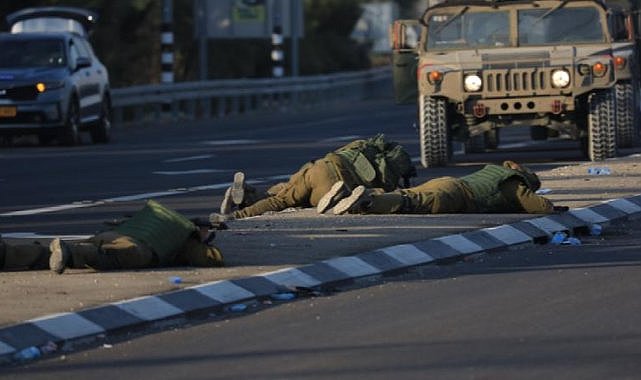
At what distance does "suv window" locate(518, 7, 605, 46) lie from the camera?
19891 millimetres

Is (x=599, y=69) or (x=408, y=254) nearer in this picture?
(x=408, y=254)

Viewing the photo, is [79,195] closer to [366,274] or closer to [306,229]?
[306,229]

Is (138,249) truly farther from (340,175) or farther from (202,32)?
(202,32)

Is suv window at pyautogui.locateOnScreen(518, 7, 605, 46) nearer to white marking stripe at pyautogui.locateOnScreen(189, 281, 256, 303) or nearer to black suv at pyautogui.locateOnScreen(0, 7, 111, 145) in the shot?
black suv at pyautogui.locateOnScreen(0, 7, 111, 145)

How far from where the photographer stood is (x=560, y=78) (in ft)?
63.5

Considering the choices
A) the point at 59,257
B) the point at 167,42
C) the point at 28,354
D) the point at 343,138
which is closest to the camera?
the point at 28,354

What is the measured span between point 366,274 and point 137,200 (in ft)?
21.3

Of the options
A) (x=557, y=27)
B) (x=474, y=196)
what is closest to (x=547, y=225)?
(x=474, y=196)

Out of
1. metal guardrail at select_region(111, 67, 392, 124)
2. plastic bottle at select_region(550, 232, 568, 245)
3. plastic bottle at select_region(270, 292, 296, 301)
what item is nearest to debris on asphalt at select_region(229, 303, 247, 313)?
plastic bottle at select_region(270, 292, 296, 301)

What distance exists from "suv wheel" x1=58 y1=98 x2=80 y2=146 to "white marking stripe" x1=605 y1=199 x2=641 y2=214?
13848 mm

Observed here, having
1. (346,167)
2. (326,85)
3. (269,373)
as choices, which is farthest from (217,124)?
(269,373)

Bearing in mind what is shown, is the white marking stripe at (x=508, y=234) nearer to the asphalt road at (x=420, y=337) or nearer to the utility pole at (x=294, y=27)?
the asphalt road at (x=420, y=337)

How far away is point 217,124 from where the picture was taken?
115 feet

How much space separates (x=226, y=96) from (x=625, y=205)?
25.6 metres
